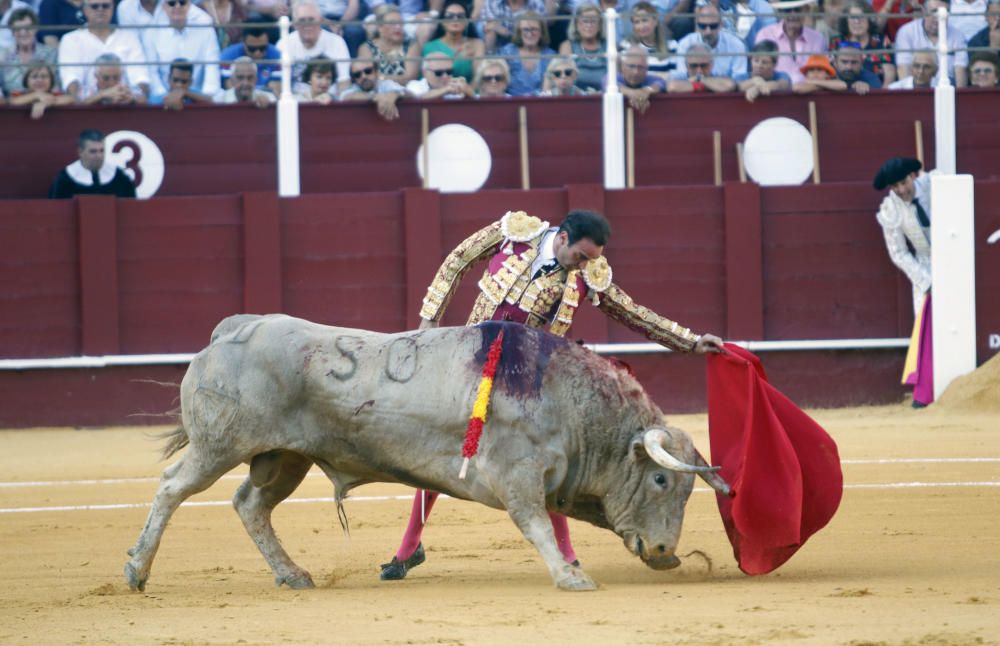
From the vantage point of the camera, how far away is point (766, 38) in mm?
10266

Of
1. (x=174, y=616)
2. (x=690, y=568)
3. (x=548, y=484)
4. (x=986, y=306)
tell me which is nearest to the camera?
(x=174, y=616)

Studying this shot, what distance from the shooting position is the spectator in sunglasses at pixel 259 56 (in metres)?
9.96

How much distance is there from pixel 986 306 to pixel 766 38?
6.73ft

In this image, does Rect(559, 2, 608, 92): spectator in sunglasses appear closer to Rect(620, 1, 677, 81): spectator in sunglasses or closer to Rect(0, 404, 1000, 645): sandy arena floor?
Rect(620, 1, 677, 81): spectator in sunglasses

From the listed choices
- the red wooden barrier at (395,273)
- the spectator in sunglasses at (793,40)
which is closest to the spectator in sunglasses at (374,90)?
the red wooden barrier at (395,273)

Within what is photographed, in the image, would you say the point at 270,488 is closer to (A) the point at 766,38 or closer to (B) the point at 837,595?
(B) the point at 837,595

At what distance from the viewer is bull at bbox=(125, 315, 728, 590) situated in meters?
4.92

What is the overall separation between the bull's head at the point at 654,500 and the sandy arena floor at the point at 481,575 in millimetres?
124

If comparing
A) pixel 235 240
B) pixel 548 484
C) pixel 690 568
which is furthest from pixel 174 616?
pixel 235 240

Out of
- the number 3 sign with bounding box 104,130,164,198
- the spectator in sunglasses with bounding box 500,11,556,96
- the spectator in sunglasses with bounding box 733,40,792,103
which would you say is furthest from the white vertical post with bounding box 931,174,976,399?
the number 3 sign with bounding box 104,130,164,198

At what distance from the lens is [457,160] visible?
405 inches

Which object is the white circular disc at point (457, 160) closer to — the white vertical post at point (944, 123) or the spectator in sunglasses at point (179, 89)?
the spectator in sunglasses at point (179, 89)

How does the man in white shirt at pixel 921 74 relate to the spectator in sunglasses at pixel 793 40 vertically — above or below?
below

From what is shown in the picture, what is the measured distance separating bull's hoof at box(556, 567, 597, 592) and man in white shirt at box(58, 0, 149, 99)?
236 inches
